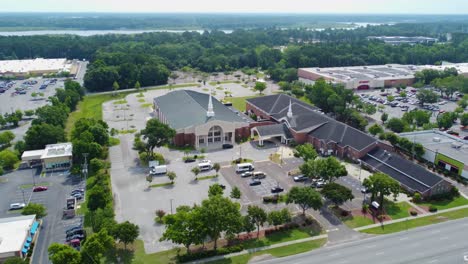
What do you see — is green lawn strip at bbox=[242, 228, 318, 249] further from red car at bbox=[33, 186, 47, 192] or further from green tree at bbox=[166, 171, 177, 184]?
red car at bbox=[33, 186, 47, 192]

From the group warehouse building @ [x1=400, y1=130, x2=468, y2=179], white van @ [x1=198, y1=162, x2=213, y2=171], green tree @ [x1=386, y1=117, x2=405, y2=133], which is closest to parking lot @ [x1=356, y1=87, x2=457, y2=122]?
green tree @ [x1=386, y1=117, x2=405, y2=133]

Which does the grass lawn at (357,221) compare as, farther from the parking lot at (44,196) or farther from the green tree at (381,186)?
the parking lot at (44,196)

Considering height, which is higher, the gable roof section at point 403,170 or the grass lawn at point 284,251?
the gable roof section at point 403,170

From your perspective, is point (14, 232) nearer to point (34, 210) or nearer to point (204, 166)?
point (34, 210)

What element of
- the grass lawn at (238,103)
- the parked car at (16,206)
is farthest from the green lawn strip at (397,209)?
the grass lawn at (238,103)

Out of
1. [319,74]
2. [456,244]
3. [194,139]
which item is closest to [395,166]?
[456,244]

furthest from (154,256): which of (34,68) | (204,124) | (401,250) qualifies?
(34,68)

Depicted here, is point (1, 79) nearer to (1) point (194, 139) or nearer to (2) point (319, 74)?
(1) point (194, 139)
